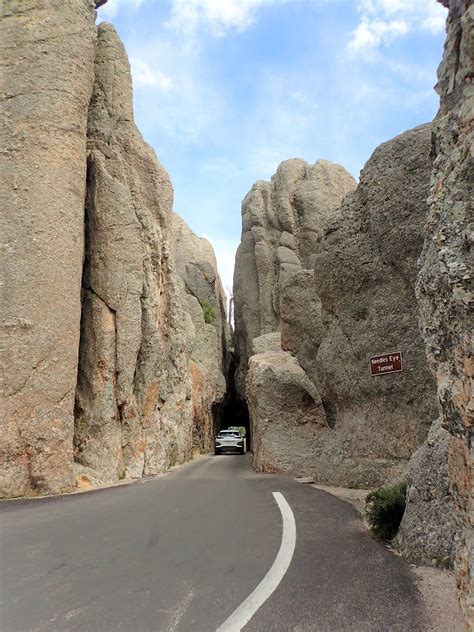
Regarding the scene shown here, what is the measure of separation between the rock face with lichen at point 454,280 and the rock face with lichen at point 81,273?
11507 millimetres

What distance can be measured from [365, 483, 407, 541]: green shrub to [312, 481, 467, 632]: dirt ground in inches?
43.0

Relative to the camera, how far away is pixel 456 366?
3.60 meters

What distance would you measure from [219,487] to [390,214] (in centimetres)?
732

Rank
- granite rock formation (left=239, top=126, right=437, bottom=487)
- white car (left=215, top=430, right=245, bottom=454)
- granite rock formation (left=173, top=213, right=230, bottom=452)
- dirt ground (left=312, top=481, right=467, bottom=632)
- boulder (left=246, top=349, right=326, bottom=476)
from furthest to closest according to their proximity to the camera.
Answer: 1. granite rock formation (left=173, top=213, right=230, bottom=452)
2. white car (left=215, top=430, right=245, bottom=454)
3. boulder (left=246, top=349, right=326, bottom=476)
4. granite rock formation (left=239, top=126, right=437, bottom=487)
5. dirt ground (left=312, top=481, right=467, bottom=632)

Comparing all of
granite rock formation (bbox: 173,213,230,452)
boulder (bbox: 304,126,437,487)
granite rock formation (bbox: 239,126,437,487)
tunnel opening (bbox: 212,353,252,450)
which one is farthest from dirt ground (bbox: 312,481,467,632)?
tunnel opening (bbox: 212,353,252,450)

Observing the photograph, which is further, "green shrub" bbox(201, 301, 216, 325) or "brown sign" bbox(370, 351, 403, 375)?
"green shrub" bbox(201, 301, 216, 325)

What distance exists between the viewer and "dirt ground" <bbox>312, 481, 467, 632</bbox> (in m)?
3.34

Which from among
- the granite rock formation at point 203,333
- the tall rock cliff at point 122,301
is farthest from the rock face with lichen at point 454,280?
the granite rock formation at point 203,333

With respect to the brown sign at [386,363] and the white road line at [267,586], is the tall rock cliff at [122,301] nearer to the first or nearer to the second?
the brown sign at [386,363]

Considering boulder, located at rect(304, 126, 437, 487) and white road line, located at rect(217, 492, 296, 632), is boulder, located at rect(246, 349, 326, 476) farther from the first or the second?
white road line, located at rect(217, 492, 296, 632)

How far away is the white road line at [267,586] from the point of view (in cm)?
340

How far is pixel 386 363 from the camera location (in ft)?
35.9

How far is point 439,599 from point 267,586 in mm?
1311

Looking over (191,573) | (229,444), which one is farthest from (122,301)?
(229,444)
